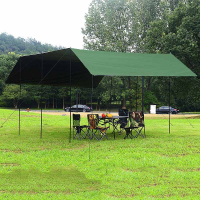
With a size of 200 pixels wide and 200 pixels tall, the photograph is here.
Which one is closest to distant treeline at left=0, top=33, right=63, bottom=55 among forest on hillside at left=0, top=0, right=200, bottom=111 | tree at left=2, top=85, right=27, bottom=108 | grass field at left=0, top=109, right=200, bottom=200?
A: forest on hillside at left=0, top=0, right=200, bottom=111

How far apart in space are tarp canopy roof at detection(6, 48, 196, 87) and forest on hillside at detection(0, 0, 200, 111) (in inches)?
48.9

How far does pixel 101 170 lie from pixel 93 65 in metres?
3.08

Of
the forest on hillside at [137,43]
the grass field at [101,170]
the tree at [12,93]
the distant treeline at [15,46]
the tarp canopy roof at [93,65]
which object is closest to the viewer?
the grass field at [101,170]

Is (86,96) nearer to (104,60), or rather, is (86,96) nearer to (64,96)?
(64,96)

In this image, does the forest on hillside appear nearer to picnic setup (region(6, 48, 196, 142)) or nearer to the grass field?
picnic setup (region(6, 48, 196, 142))

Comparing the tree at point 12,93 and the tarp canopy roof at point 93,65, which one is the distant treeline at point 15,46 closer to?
the tree at point 12,93

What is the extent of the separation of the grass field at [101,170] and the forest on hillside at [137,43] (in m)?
2.55

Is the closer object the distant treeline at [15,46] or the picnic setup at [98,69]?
the picnic setup at [98,69]

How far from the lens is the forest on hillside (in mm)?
16594

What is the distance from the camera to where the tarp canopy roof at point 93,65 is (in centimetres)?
720

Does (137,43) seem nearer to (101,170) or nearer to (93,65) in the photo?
(93,65)

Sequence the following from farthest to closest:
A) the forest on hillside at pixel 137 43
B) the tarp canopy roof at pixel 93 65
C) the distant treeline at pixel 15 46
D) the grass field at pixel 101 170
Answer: the distant treeline at pixel 15 46
the forest on hillside at pixel 137 43
the tarp canopy roof at pixel 93 65
the grass field at pixel 101 170

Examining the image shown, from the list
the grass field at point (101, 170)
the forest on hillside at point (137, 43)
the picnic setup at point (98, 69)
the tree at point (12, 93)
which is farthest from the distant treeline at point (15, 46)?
the grass field at point (101, 170)

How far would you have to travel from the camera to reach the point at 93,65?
6965 mm
